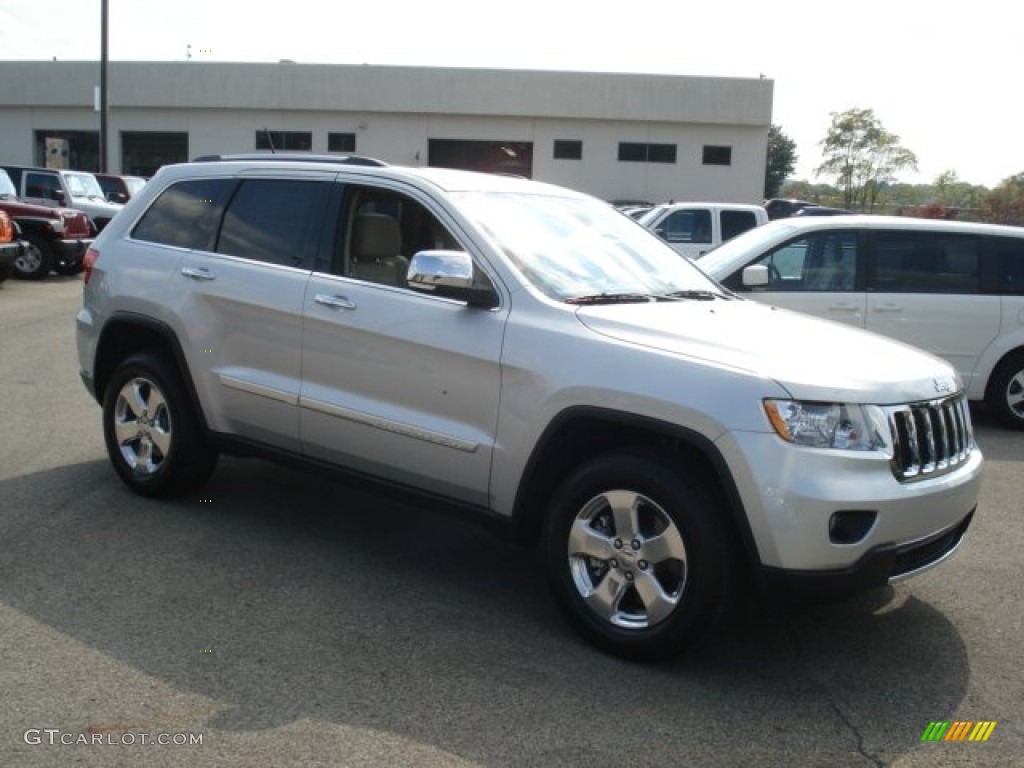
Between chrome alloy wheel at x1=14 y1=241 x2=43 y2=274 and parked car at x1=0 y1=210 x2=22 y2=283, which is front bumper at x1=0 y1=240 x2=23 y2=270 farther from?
chrome alloy wheel at x1=14 y1=241 x2=43 y2=274

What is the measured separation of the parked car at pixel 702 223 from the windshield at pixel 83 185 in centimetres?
1278

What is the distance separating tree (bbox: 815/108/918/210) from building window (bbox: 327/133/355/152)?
29.7 meters

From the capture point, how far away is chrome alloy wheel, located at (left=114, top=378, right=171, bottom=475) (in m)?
5.69

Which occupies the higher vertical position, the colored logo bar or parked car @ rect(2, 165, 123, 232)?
parked car @ rect(2, 165, 123, 232)

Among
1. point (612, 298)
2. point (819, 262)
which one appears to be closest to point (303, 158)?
point (612, 298)

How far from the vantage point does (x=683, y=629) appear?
3.80m

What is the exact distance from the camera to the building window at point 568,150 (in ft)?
134

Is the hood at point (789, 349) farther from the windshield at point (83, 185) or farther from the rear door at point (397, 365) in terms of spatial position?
the windshield at point (83, 185)

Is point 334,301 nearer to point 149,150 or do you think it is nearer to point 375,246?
point 375,246

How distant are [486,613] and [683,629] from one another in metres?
1.01

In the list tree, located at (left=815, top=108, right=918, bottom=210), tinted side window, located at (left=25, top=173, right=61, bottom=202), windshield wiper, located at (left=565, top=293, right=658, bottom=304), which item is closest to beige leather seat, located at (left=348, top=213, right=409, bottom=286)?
windshield wiper, located at (left=565, top=293, right=658, bottom=304)

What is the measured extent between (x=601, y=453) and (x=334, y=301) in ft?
5.11

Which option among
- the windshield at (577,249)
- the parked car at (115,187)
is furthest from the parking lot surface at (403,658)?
the parked car at (115,187)

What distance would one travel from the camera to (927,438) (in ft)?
13.0
